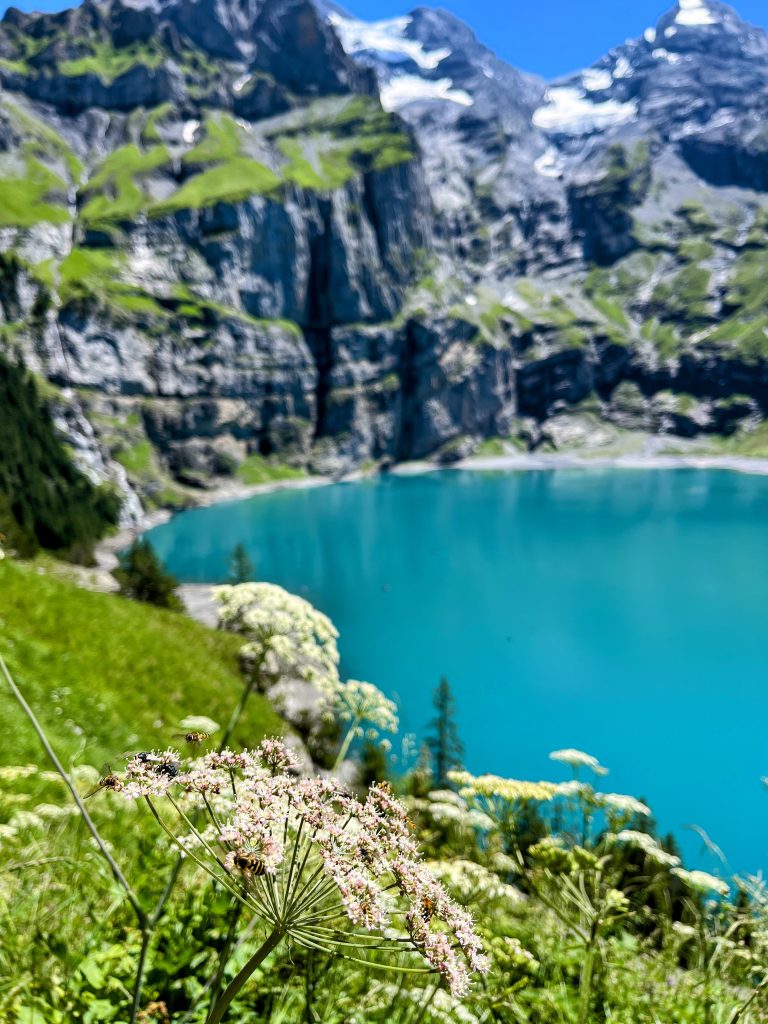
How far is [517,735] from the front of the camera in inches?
1642

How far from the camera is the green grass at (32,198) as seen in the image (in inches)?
6467

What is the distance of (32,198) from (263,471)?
112513 mm

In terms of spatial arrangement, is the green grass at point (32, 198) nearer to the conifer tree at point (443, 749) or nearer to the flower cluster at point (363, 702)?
the conifer tree at point (443, 749)

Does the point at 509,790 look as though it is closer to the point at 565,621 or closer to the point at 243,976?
the point at 243,976

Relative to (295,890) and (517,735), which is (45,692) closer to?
(295,890)

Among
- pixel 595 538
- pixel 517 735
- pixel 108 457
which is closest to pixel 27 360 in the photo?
pixel 108 457

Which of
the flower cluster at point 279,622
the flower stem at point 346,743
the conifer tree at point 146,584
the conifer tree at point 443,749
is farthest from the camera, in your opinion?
the conifer tree at point 146,584

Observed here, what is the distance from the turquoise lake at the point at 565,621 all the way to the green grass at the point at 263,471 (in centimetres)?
3294

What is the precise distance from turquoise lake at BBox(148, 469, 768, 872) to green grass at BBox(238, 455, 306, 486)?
3294cm

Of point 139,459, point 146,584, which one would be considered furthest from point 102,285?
point 146,584

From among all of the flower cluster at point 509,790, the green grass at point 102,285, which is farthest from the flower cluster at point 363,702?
the green grass at point 102,285

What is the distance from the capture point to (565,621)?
66.9 m

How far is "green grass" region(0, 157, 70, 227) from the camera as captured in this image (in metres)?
164

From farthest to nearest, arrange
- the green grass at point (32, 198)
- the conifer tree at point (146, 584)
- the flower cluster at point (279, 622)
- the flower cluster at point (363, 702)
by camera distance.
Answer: the green grass at point (32, 198) → the conifer tree at point (146, 584) → the flower cluster at point (363, 702) → the flower cluster at point (279, 622)
